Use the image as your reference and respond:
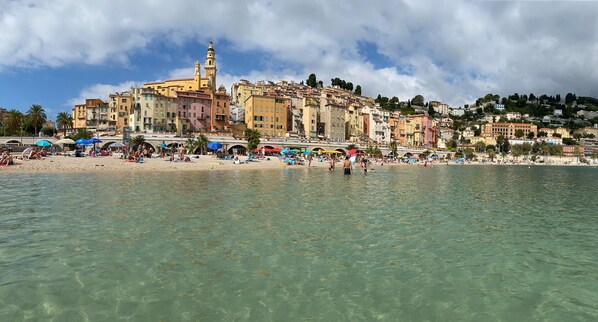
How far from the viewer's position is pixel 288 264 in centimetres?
901

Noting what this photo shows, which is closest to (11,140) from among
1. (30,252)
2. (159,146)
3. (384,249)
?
(159,146)

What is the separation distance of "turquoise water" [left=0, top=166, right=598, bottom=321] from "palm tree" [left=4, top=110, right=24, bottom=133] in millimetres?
96537

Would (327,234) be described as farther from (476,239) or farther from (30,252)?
(30,252)

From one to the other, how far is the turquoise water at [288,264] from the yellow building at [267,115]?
80786 mm

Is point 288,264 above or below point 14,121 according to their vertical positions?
below

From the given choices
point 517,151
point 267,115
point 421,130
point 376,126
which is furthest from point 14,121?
point 517,151

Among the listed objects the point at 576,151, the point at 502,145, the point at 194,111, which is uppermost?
the point at 194,111

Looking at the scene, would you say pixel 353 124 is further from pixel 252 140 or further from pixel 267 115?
pixel 252 140

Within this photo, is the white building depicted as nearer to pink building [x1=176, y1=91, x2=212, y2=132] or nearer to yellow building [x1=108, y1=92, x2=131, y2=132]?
pink building [x1=176, y1=91, x2=212, y2=132]

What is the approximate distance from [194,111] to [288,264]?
305 feet

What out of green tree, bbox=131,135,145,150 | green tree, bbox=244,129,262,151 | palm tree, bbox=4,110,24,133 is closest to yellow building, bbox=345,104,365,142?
green tree, bbox=244,129,262,151

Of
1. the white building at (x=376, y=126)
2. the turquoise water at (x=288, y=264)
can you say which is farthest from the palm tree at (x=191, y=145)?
the white building at (x=376, y=126)

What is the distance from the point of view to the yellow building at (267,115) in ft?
318

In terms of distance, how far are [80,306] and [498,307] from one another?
292 inches
